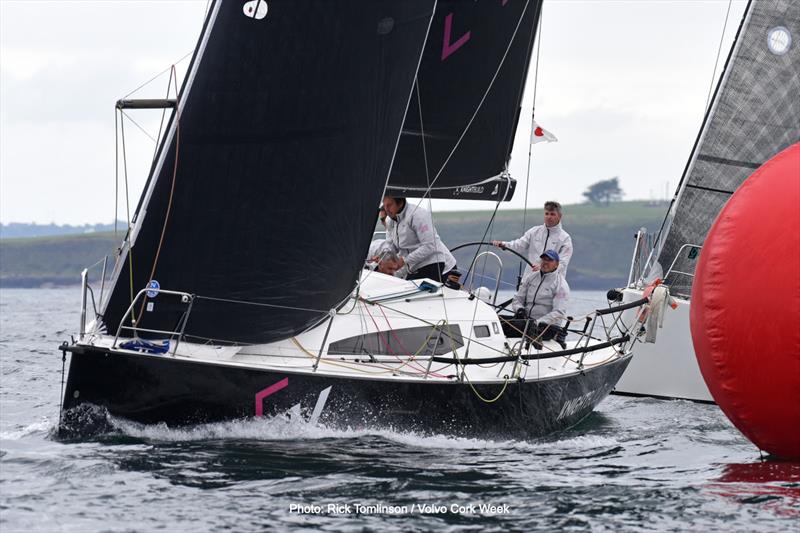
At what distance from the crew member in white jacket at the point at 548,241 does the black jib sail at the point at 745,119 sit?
182cm

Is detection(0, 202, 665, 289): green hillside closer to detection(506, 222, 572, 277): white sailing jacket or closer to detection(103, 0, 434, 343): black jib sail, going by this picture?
detection(506, 222, 572, 277): white sailing jacket

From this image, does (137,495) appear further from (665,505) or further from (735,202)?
(735,202)

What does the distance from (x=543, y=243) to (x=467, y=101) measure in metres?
1.39

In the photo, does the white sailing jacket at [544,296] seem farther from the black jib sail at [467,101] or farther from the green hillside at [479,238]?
the green hillside at [479,238]

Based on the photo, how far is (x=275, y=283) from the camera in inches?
313

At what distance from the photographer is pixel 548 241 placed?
10219 millimetres

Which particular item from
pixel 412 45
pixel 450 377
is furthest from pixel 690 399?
pixel 412 45

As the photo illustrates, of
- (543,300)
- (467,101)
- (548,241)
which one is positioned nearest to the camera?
(543,300)

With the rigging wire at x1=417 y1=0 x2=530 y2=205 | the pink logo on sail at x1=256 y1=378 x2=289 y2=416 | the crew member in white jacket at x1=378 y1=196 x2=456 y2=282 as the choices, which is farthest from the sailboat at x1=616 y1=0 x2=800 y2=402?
the pink logo on sail at x1=256 y1=378 x2=289 y2=416

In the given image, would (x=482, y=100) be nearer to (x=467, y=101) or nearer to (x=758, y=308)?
(x=467, y=101)

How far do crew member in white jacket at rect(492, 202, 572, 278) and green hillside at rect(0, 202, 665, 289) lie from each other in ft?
228

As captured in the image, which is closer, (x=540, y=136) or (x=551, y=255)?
(x=551, y=255)

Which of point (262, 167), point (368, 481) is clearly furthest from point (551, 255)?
point (368, 481)

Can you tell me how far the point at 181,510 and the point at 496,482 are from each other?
1870 millimetres
